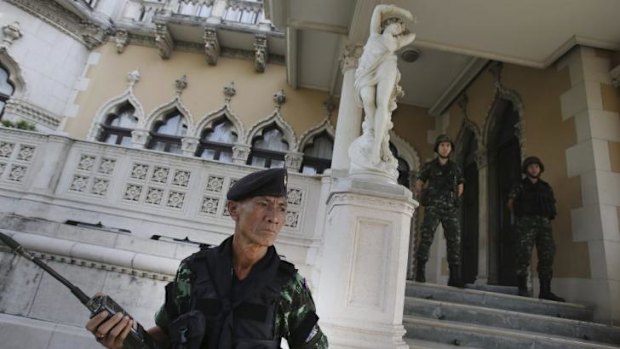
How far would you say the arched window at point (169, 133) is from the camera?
7.66m

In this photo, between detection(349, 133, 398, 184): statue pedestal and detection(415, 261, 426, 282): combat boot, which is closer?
detection(349, 133, 398, 184): statue pedestal

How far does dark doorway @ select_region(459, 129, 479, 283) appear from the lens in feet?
20.5

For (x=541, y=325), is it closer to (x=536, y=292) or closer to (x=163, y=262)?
(x=536, y=292)

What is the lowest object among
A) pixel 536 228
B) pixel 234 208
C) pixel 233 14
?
pixel 234 208

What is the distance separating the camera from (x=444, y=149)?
13.3ft

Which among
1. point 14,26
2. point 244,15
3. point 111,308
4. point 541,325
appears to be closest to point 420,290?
point 541,325


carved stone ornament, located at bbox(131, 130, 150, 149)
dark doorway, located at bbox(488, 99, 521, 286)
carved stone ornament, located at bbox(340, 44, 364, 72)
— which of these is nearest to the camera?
carved stone ornament, located at bbox(340, 44, 364, 72)

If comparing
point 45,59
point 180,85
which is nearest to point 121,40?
point 45,59

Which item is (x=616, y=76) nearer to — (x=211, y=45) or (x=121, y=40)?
(x=211, y=45)

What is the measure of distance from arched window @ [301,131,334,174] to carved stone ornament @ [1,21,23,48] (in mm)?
6090

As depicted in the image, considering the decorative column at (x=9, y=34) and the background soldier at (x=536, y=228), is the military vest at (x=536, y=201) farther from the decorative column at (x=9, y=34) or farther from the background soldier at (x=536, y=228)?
the decorative column at (x=9, y=34)

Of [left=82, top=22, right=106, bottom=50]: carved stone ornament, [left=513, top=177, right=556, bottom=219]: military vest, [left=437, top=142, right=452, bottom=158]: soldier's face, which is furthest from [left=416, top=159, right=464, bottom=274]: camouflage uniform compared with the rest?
[left=82, top=22, right=106, bottom=50]: carved stone ornament

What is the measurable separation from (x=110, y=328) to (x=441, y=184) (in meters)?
3.77

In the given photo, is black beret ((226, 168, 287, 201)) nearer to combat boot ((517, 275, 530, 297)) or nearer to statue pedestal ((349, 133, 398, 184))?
statue pedestal ((349, 133, 398, 184))
